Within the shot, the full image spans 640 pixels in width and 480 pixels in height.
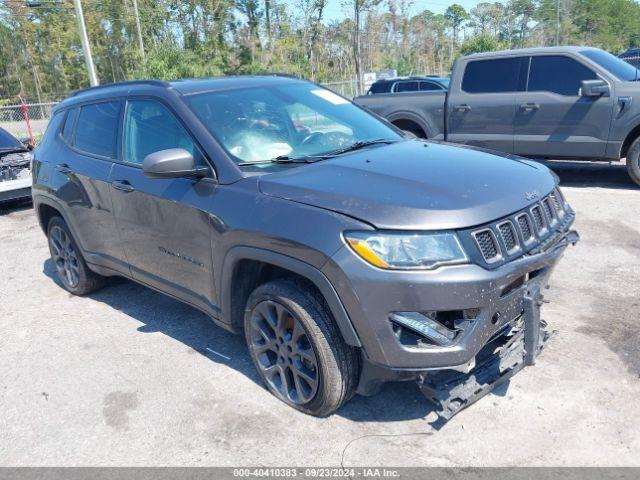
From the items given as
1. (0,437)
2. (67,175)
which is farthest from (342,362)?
(67,175)

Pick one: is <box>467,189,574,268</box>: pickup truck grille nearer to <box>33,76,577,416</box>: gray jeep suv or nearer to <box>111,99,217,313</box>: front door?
<box>33,76,577,416</box>: gray jeep suv

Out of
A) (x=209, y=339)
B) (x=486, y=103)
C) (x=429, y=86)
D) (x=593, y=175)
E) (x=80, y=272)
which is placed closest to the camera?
(x=209, y=339)

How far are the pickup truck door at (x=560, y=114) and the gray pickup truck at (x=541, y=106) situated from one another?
0.01 metres

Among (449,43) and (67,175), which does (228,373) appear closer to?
(67,175)

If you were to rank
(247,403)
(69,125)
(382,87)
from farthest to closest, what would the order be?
1. (382,87)
2. (69,125)
3. (247,403)

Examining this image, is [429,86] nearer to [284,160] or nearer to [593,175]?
[593,175]

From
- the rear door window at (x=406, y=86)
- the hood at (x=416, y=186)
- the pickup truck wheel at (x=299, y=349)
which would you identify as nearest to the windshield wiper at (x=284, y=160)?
the hood at (x=416, y=186)

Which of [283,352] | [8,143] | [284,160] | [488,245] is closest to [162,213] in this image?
[284,160]

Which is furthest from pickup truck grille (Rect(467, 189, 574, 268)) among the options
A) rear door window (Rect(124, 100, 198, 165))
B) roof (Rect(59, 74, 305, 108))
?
roof (Rect(59, 74, 305, 108))

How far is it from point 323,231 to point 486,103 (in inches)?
255

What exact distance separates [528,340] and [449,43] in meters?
54.3

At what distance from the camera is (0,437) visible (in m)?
3.23

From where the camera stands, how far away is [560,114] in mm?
7734

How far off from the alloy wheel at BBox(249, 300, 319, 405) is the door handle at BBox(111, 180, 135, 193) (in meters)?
1.37
